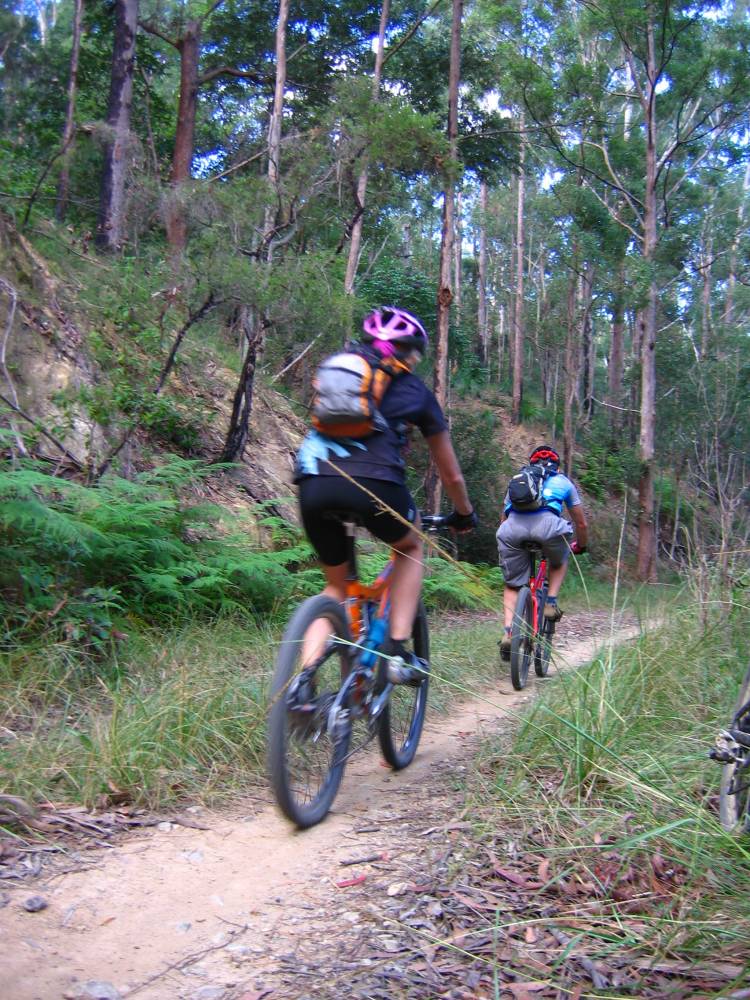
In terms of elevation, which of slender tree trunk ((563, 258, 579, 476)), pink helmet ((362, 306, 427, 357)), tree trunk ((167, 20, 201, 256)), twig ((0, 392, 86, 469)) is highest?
tree trunk ((167, 20, 201, 256))

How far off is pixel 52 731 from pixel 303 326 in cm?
679

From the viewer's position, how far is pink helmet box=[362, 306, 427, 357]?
3434mm

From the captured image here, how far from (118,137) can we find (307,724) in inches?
486

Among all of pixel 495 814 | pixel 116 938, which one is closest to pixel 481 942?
pixel 495 814

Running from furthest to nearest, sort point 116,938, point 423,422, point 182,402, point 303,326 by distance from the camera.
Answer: point 303,326 → point 182,402 → point 423,422 → point 116,938

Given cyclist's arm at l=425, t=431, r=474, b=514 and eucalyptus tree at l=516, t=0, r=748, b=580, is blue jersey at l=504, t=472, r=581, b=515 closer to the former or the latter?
cyclist's arm at l=425, t=431, r=474, b=514

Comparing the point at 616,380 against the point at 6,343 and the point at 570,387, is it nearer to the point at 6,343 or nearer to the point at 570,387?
the point at 570,387

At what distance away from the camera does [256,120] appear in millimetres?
20719

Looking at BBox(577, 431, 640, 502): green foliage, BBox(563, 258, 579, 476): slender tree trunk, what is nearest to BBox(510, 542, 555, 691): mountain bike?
BBox(563, 258, 579, 476): slender tree trunk

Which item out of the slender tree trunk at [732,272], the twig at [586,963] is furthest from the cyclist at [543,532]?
the slender tree trunk at [732,272]

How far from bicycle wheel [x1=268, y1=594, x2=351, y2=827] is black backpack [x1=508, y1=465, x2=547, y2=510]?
296 cm

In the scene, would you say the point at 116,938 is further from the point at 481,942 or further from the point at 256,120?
the point at 256,120

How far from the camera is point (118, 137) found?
13.0 meters

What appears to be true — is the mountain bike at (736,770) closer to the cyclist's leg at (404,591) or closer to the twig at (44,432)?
the cyclist's leg at (404,591)
